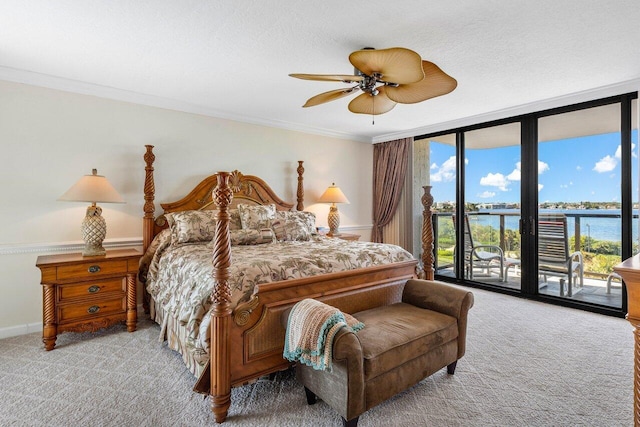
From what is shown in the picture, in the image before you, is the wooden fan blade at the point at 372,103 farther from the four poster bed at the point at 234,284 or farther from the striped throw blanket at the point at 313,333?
the striped throw blanket at the point at 313,333

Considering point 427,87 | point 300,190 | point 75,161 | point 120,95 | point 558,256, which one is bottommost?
point 558,256

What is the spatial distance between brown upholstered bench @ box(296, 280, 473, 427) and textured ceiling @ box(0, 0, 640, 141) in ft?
6.45

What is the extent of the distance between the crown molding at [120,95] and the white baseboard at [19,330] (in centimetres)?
236

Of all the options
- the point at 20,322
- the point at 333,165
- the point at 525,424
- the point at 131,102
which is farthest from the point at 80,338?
the point at 333,165

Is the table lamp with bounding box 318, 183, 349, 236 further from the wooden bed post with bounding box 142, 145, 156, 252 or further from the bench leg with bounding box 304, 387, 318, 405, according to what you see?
the bench leg with bounding box 304, 387, 318, 405

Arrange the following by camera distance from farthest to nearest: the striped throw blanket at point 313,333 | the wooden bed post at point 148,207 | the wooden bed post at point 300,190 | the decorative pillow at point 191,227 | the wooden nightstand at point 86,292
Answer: the wooden bed post at point 300,190, the wooden bed post at point 148,207, the decorative pillow at point 191,227, the wooden nightstand at point 86,292, the striped throw blanket at point 313,333

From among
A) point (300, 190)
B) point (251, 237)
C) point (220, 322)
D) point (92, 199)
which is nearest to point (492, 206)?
point (300, 190)

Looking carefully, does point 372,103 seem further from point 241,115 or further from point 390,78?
point 241,115

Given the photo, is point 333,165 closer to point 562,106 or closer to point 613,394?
point 562,106

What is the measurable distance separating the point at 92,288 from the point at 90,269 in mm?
186

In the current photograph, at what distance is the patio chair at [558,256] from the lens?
4.05 m

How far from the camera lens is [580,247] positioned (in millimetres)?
4008

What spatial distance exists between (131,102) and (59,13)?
1.58 metres

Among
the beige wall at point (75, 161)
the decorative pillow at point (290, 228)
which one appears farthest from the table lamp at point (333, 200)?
the decorative pillow at point (290, 228)
